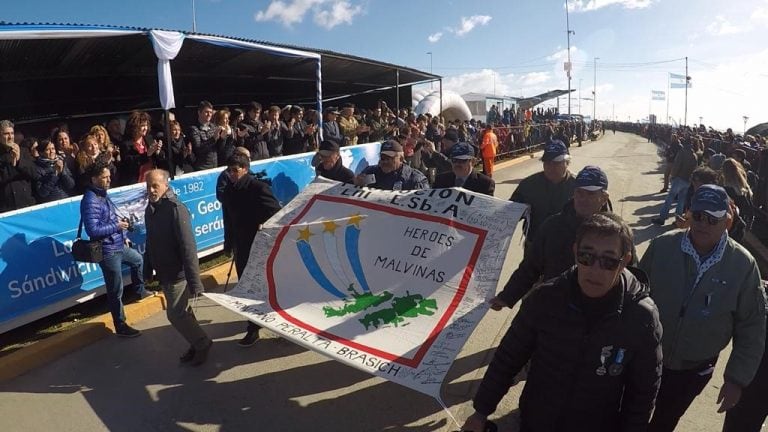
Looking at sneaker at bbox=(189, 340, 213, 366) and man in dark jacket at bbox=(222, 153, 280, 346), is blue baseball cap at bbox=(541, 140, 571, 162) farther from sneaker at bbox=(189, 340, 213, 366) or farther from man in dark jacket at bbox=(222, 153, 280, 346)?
sneaker at bbox=(189, 340, 213, 366)

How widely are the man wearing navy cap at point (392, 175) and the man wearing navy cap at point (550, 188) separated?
1.23 m

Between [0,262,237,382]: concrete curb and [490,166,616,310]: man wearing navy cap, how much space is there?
4.21 m

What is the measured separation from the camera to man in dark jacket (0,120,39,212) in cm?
521

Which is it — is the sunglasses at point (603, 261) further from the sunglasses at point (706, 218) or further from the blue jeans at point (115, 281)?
the blue jeans at point (115, 281)

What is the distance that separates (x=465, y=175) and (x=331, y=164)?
5.07 feet

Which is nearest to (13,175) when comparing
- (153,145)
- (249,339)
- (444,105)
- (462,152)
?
(153,145)

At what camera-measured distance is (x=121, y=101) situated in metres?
13.6

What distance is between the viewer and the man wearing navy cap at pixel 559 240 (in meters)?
3.15

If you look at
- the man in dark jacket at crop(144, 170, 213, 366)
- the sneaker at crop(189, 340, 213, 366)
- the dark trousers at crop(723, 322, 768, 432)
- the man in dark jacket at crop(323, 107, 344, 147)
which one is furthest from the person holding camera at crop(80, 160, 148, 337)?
the man in dark jacket at crop(323, 107, 344, 147)

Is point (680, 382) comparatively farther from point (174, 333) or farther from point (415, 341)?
point (174, 333)

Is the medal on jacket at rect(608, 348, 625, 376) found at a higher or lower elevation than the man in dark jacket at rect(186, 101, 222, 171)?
lower

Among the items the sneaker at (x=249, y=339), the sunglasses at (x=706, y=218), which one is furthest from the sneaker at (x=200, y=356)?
the sunglasses at (x=706, y=218)

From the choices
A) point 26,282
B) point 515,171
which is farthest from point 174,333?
point 515,171

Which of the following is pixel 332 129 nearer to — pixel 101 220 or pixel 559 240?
pixel 101 220
